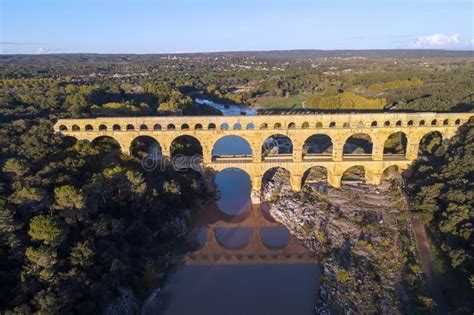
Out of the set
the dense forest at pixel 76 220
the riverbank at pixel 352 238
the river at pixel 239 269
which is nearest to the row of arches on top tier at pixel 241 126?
the dense forest at pixel 76 220

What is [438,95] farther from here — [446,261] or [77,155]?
[77,155]

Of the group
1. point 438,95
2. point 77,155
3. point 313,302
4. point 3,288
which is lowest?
point 313,302

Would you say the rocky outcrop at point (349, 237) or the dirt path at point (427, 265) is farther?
the rocky outcrop at point (349, 237)

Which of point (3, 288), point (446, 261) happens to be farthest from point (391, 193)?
point (3, 288)

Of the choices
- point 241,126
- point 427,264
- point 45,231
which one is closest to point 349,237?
point 427,264

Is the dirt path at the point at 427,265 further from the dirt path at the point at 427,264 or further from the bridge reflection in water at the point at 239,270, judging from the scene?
the bridge reflection in water at the point at 239,270

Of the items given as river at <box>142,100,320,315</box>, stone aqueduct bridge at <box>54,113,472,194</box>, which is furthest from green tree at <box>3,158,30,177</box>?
river at <box>142,100,320,315</box>

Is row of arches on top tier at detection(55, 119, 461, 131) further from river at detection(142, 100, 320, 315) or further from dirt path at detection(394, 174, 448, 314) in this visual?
dirt path at detection(394, 174, 448, 314)
